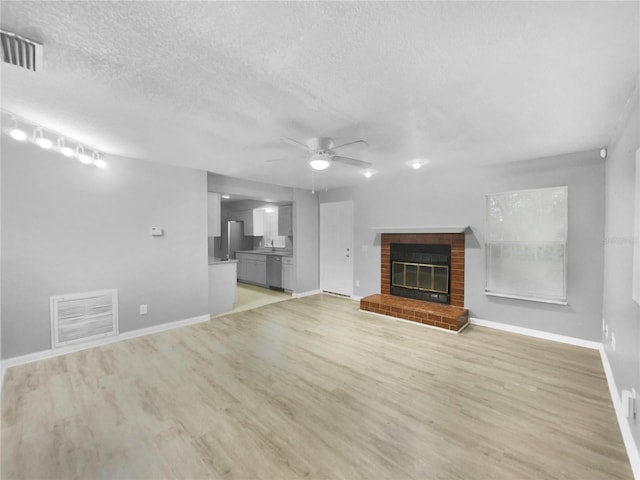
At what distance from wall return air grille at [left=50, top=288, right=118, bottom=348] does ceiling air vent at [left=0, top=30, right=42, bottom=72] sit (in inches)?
105

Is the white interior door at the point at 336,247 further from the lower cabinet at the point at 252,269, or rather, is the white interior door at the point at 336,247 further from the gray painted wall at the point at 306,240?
the lower cabinet at the point at 252,269

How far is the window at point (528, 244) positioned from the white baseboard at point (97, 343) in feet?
14.9

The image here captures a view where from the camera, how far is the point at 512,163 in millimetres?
3832

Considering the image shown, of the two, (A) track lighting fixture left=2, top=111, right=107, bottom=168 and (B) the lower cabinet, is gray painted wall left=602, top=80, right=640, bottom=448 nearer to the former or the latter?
(A) track lighting fixture left=2, top=111, right=107, bottom=168

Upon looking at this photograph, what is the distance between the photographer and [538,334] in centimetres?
367

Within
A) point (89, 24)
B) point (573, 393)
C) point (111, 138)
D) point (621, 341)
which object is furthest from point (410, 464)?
point (111, 138)

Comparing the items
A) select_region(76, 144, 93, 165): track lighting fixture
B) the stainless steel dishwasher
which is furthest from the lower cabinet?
select_region(76, 144, 93, 165): track lighting fixture

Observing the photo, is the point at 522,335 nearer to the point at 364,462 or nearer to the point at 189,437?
the point at 364,462

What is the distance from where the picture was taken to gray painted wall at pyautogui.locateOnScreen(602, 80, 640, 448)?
1800mm

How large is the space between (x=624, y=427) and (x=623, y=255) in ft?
4.09

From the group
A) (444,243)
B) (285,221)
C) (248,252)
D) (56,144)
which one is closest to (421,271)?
(444,243)

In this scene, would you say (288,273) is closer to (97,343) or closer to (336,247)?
(336,247)

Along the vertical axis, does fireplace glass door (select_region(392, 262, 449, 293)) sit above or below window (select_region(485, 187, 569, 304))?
below

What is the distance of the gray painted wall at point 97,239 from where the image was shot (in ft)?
9.53
